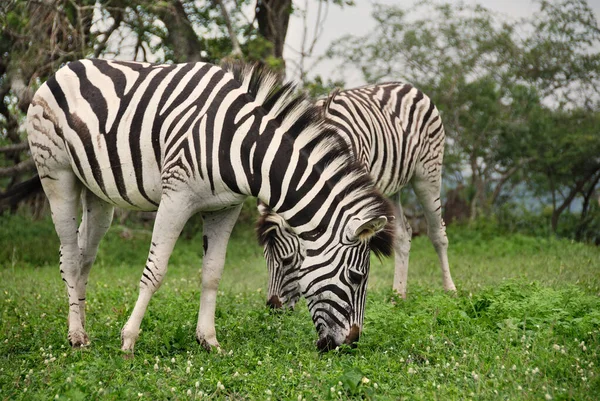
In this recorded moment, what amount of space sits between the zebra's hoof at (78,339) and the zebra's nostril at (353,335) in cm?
252

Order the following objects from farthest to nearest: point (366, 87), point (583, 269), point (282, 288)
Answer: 1. point (583, 269)
2. point (366, 87)
3. point (282, 288)

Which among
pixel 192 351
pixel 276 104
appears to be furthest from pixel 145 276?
pixel 276 104

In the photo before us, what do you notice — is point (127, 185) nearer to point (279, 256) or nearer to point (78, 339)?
point (78, 339)

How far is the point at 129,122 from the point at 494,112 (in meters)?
17.0

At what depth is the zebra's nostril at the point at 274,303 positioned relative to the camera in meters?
7.17

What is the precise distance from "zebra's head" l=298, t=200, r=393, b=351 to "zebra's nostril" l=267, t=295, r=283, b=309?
2.10 metres

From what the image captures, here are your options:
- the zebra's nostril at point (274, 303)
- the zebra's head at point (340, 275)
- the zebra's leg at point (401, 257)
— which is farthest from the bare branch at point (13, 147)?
the zebra's head at point (340, 275)

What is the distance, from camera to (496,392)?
392 centimetres

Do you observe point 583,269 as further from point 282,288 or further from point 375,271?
point 282,288

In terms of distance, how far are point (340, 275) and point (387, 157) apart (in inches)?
116

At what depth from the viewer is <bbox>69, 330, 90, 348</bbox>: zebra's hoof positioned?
5.82 meters

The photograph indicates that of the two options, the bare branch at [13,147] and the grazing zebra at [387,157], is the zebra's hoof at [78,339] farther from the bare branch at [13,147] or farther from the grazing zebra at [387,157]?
the bare branch at [13,147]

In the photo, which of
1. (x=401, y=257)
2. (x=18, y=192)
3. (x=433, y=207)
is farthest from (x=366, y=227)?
(x=18, y=192)

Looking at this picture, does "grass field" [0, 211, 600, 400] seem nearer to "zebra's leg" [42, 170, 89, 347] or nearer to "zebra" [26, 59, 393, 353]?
"zebra" [26, 59, 393, 353]
